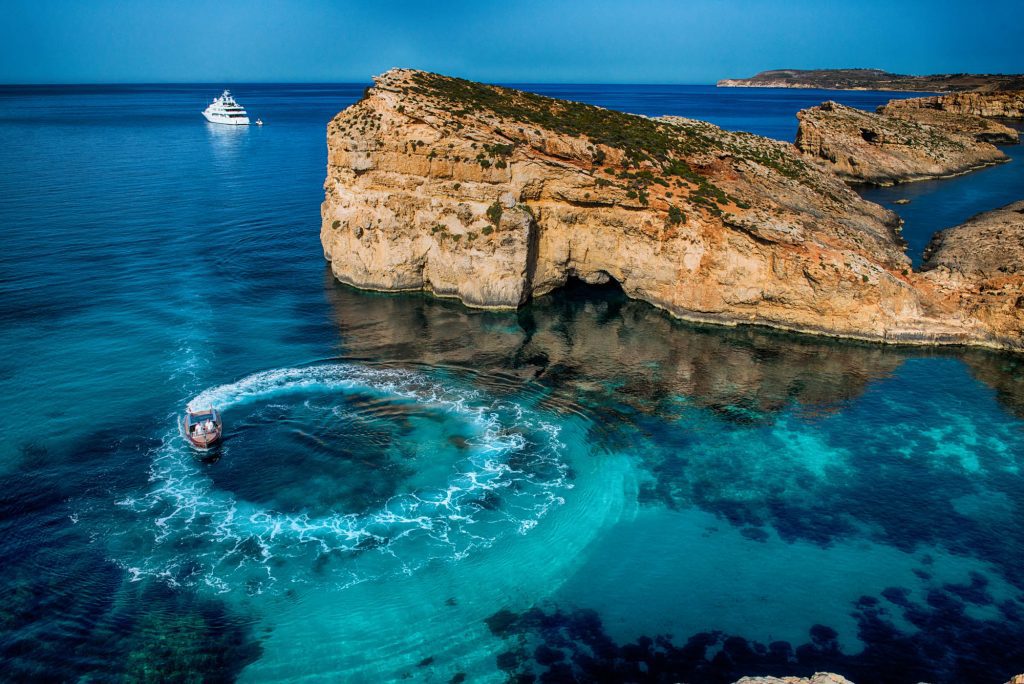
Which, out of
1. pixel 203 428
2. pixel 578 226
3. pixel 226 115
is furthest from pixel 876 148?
pixel 226 115

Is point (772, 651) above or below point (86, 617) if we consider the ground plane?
above

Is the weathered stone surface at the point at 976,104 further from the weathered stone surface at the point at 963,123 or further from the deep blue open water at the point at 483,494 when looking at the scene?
the deep blue open water at the point at 483,494

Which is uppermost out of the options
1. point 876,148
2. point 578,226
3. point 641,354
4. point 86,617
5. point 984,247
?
point 876,148

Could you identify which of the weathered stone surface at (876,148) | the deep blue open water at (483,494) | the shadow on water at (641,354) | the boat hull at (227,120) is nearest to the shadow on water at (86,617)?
the deep blue open water at (483,494)

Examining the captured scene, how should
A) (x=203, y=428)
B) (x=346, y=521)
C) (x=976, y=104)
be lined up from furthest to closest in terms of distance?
(x=976, y=104) → (x=203, y=428) → (x=346, y=521)

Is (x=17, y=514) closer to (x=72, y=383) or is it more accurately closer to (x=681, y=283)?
(x=72, y=383)

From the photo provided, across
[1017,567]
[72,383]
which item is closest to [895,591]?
[1017,567]

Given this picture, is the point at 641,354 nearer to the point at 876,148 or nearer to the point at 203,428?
the point at 203,428
